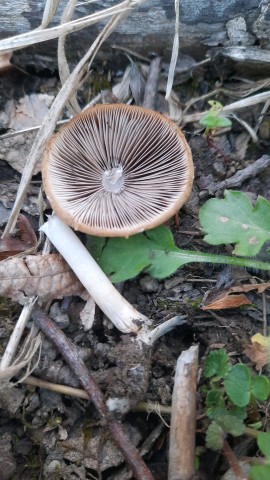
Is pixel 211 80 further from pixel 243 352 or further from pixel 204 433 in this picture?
pixel 204 433

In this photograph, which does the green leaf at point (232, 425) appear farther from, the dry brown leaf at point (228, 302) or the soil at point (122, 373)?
the dry brown leaf at point (228, 302)

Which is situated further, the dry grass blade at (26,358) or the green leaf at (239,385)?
the dry grass blade at (26,358)

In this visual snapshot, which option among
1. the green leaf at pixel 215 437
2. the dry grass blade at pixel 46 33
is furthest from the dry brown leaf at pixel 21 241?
the green leaf at pixel 215 437

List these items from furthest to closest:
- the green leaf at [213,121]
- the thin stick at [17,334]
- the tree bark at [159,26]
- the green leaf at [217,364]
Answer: the tree bark at [159,26]
the green leaf at [213,121]
the thin stick at [17,334]
the green leaf at [217,364]

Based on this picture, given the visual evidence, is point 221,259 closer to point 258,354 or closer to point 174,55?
point 258,354

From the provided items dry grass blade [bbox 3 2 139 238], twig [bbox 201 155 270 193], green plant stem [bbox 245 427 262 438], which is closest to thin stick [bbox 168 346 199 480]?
green plant stem [bbox 245 427 262 438]
